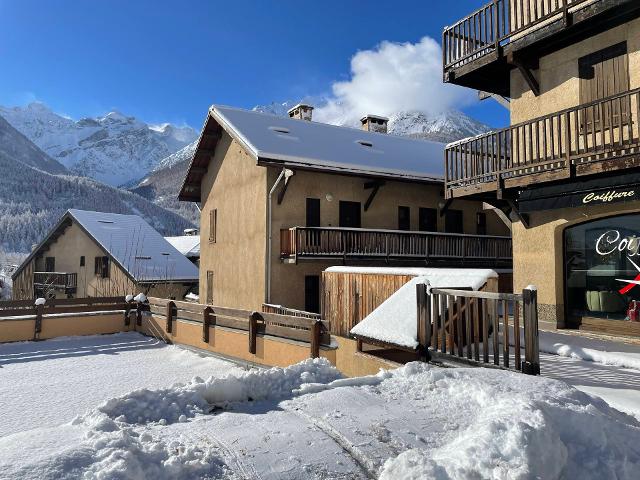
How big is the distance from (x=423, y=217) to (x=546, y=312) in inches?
411

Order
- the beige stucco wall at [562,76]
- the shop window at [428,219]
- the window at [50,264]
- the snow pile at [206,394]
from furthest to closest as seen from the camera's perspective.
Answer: the window at [50,264]
the shop window at [428,219]
the beige stucco wall at [562,76]
the snow pile at [206,394]

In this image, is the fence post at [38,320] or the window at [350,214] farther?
the window at [350,214]

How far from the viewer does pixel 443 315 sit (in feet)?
22.4

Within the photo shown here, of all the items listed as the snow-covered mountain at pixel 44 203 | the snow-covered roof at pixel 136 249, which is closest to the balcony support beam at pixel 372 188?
the snow-covered roof at pixel 136 249

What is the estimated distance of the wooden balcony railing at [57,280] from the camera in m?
32.9

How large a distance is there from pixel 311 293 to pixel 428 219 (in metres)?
6.94

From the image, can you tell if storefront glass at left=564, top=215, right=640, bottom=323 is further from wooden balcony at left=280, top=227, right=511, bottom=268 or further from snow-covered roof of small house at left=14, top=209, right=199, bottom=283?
snow-covered roof of small house at left=14, top=209, right=199, bottom=283

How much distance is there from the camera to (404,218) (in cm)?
2084

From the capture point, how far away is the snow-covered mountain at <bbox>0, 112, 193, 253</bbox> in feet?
353

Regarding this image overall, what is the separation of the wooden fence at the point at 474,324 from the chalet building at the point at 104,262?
24279mm

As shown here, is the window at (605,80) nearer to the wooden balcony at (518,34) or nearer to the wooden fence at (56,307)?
the wooden balcony at (518,34)

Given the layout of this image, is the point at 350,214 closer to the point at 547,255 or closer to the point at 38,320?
the point at 547,255

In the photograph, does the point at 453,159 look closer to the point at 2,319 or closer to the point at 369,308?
the point at 369,308

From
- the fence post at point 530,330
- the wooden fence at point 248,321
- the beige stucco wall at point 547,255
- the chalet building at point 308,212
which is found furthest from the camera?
the chalet building at point 308,212
